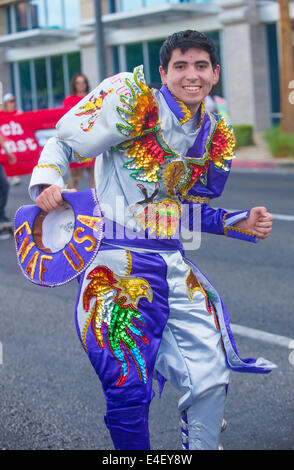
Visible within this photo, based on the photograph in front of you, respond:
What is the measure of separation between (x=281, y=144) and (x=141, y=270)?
579 inches

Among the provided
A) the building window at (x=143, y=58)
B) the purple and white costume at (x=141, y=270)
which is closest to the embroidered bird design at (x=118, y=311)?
the purple and white costume at (x=141, y=270)

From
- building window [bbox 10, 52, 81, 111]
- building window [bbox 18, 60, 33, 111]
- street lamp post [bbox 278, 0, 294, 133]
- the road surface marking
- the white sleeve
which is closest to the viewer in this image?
the white sleeve

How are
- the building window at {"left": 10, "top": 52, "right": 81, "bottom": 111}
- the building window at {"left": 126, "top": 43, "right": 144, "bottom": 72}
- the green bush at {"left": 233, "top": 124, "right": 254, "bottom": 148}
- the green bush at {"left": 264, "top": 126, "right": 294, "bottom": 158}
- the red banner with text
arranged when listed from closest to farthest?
the red banner with text, the green bush at {"left": 264, "top": 126, "right": 294, "bottom": 158}, the green bush at {"left": 233, "top": 124, "right": 254, "bottom": 148}, the building window at {"left": 126, "top": 43, "right": 144, "bottom": 72}, the building window at {"left": 10, "top": 52, "right": 81, "bottom": 111}

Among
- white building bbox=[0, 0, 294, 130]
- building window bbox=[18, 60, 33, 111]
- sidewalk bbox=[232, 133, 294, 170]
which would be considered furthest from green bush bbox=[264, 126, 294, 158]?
building window bbox=[18, 60, 33, 111]

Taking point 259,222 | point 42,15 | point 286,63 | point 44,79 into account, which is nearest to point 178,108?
point 259,222

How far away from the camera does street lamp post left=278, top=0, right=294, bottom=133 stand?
59.2ft

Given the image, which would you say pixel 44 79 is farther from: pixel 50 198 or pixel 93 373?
pixel 50 198

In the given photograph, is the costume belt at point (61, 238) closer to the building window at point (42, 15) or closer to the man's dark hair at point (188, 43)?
the man's dark hair at point (188, 43)

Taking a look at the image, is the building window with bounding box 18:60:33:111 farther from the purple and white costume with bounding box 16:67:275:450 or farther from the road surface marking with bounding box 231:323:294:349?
the purple and white costume with bounding box 16:67:275:450

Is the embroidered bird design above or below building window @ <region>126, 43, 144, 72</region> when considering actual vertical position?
below

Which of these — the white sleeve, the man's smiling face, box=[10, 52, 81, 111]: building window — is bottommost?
the white sleeve

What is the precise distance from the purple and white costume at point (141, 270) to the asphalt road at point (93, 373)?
2.65 ft

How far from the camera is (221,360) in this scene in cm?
309

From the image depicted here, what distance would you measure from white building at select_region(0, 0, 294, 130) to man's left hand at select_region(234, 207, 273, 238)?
18859 millimetres
